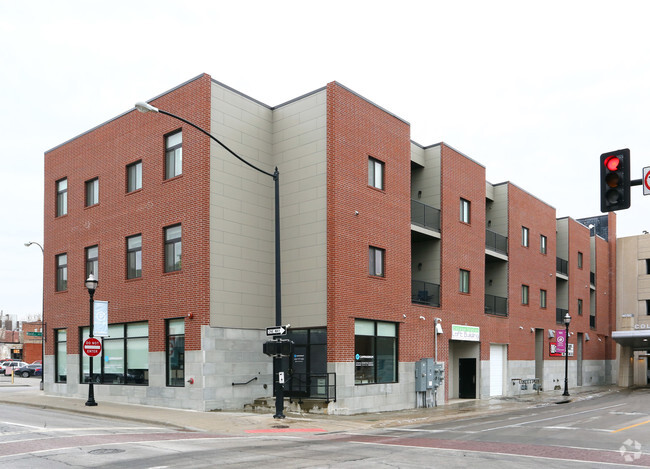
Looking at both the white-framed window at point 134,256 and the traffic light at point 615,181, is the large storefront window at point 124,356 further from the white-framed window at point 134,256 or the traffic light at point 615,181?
the traffic light at point 615,181

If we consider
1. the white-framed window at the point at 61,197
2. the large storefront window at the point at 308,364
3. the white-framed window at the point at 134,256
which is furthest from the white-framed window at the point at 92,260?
the large storefront window at the point at 308,364

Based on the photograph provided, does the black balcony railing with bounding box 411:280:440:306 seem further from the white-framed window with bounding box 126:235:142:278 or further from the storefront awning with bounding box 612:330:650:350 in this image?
the storefront awning with bounding box 612:330:650:350

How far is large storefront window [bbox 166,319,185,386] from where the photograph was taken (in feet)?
82.3

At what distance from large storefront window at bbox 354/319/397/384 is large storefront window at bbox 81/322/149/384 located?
29.0 ft

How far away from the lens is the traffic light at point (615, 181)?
1077 cm

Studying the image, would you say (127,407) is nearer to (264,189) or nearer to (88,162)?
(264,189)

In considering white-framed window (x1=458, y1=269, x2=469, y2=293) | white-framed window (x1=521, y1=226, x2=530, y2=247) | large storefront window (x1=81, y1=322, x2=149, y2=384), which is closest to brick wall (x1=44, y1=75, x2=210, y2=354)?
large storefront window (x1=81, y1=322, x2=149, y2=384)

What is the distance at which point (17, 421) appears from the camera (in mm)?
19719

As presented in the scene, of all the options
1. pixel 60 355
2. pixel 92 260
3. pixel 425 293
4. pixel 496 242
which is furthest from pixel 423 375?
pixel 60 355

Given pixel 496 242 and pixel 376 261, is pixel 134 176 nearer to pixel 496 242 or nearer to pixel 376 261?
pixel 376 261

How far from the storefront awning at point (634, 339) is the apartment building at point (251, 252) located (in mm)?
23700

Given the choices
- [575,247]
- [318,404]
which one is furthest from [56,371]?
[575,247]

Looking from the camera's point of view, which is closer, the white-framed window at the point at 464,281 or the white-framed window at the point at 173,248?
the white-framed window at the point at 173,248

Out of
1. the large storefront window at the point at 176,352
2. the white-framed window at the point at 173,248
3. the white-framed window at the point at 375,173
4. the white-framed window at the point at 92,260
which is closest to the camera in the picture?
the large storefront window at the point at 176,352
